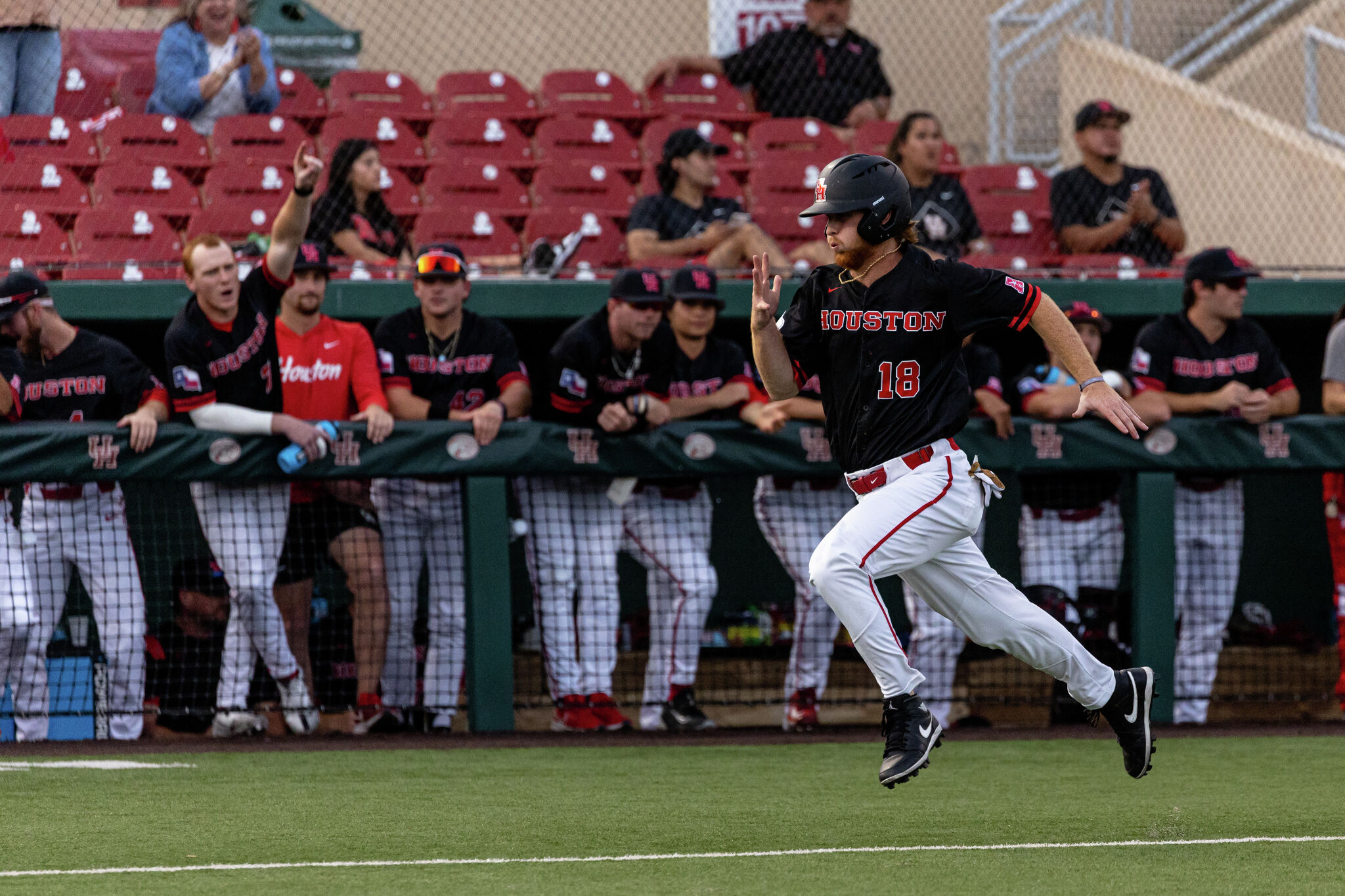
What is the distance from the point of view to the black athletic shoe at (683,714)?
6461mm

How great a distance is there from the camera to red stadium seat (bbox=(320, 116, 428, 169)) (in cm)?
913

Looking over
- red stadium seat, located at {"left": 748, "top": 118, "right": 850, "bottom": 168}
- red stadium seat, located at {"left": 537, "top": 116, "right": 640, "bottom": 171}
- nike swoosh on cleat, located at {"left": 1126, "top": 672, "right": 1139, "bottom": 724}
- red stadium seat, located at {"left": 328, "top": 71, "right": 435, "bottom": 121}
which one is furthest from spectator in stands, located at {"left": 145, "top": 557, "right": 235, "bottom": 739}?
red stadium seat, located at {"left": 748, "top": 118, "right": 850, "bottom": 168}

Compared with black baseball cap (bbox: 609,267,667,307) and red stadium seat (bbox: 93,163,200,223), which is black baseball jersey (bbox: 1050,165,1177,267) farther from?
red stadium seat (bbox: 93,163,200,223)

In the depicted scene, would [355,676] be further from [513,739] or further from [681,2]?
[681,2]

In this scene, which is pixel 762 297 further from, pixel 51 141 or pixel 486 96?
pixel 486 96

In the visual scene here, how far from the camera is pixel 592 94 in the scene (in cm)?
1012

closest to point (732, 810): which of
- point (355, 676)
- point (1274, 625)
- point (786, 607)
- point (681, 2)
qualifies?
point (355, 676)

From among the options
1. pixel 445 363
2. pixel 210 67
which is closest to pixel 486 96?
pixel 210 67

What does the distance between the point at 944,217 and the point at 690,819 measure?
447cm

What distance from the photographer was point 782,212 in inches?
351

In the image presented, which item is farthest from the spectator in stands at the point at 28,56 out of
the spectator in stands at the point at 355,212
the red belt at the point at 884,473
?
the red belt at the point at 884,473

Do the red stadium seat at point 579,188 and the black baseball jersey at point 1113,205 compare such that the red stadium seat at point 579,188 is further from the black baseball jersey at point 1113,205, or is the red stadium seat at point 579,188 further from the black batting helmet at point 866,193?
the black batting helmet at point 866,193

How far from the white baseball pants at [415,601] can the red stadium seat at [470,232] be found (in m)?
2.29

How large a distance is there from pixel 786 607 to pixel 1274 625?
2446 mm
